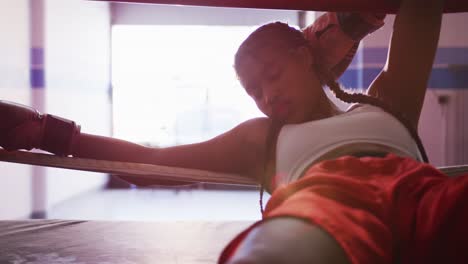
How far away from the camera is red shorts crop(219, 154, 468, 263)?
1.51ft

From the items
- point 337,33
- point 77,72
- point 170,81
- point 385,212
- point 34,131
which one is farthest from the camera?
point 170,81

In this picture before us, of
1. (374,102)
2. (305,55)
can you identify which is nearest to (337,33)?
(305,55)

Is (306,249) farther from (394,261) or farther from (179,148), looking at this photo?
(179,148)

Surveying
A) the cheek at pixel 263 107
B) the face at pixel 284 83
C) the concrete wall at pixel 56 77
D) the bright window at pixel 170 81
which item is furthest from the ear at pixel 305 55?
the bright window at pixel 170 81

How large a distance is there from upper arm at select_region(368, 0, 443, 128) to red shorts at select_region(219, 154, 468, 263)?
0.30 m

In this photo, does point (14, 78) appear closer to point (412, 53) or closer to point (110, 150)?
point (110, 150)

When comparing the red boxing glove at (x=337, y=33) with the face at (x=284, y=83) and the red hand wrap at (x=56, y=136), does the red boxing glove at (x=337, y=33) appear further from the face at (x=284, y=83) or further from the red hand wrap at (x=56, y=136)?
the red hand wrap at (x=56, y=136)

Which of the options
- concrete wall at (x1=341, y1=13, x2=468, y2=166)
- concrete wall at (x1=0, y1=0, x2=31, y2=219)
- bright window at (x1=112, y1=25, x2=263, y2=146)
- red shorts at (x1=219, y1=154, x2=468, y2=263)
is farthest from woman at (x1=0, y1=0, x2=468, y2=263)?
bright window at (x1=112, y1=25, x2=263, y2=146)

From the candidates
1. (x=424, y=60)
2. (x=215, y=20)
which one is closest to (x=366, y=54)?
(x=215, y=20)

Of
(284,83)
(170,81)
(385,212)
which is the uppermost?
(284,83)

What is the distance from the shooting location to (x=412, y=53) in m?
0.85

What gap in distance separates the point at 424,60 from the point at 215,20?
3.26 meters

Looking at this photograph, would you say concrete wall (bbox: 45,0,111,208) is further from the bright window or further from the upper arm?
the upper arm

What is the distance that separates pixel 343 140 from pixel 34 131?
576 mm
